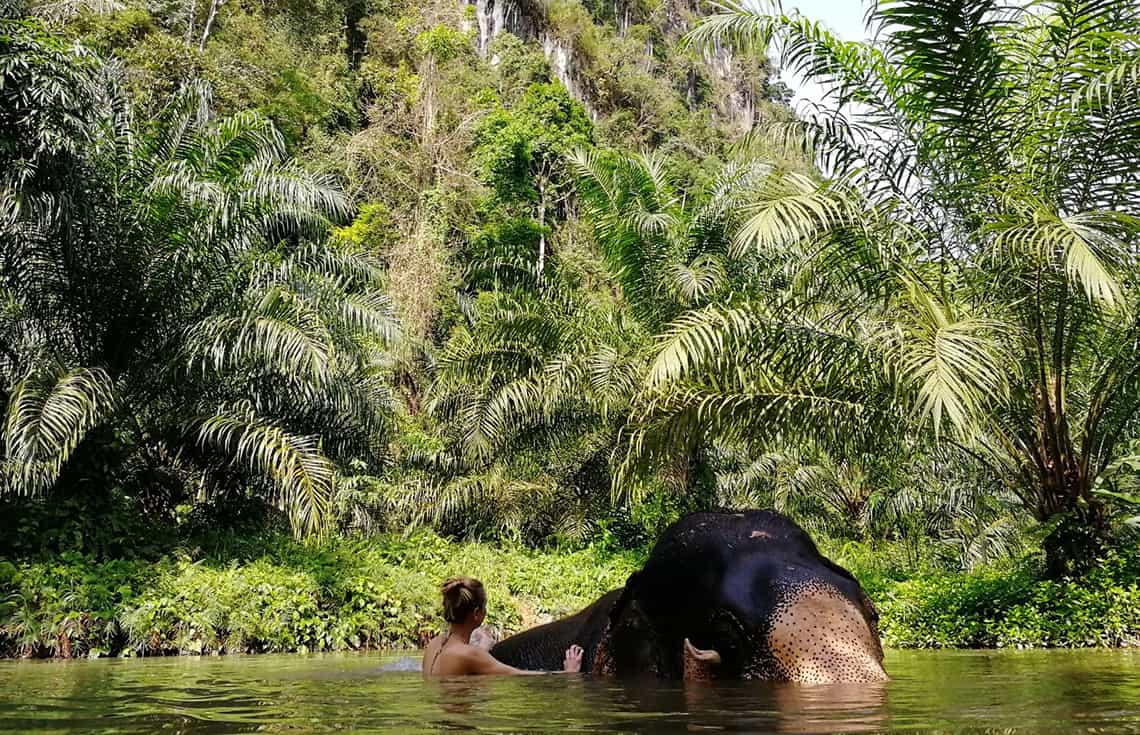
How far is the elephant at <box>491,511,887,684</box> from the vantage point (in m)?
3.61

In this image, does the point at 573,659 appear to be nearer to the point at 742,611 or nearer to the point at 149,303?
the point at 742,611

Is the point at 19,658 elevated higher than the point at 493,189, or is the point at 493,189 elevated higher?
the point at 493,189

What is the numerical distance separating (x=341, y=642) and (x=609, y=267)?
6762 millimetres

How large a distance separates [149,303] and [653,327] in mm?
6604

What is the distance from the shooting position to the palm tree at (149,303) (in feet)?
34.3

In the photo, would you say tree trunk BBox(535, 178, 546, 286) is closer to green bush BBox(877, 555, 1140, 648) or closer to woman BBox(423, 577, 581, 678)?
green bush BBox(877, 555, 1140, 648)

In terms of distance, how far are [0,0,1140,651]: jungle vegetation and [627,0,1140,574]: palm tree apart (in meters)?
0.04

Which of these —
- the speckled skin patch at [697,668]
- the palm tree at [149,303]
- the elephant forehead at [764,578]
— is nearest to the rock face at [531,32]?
the palm tree at [149,303]

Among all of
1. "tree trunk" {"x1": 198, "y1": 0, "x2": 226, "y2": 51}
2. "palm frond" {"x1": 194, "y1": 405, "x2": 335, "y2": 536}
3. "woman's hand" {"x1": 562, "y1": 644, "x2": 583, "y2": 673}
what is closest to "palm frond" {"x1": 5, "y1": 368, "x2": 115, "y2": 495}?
"palm frond" {"x1": 194, "y1": 405, "x2": 335, "y2": 536}

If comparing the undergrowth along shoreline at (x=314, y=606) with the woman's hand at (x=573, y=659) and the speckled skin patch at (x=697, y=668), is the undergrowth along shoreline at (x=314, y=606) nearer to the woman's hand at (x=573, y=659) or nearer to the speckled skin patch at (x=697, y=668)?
the woman's hand at (x=573, y=659)

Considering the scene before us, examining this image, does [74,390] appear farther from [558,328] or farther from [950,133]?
[950,133]

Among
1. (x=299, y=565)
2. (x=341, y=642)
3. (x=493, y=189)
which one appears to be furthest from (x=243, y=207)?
(x=493, y=189)

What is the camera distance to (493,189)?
26.9 metres

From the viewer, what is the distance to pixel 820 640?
3.60m
